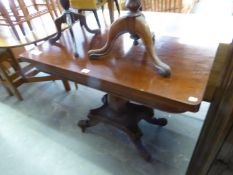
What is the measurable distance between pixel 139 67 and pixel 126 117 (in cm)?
62

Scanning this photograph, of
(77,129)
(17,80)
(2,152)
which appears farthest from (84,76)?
(17,80)

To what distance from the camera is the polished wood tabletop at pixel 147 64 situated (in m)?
0.66

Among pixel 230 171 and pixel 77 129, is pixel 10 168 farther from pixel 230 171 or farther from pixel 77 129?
pixel 230 171

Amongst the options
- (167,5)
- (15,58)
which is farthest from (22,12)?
(167,5)

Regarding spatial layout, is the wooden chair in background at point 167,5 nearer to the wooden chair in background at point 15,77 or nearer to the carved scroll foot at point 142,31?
the wooden chair in background at point 15,77

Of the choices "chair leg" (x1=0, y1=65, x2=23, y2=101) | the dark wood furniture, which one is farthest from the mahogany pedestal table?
"chair leg" (x1=0, y1=65, x2=23, y2=101)

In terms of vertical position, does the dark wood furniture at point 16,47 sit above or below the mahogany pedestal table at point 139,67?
below

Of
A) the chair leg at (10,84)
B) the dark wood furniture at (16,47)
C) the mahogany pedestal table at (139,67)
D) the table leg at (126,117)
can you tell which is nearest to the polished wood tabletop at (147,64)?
the mahogany pedestal table at (139,67)

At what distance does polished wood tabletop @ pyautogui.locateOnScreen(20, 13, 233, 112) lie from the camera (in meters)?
0.66

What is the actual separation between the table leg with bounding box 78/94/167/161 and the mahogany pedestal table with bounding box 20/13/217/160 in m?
0.43

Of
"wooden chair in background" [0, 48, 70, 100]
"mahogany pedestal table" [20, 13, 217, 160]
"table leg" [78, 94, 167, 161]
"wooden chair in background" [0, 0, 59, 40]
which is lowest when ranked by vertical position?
"table leg" [78, 94, 167, 161]

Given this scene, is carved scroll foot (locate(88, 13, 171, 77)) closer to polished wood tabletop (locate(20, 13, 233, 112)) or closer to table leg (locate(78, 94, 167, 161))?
polished wood tabletop (locate(20, 13, 233, 112))

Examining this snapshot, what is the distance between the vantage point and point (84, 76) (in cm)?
79

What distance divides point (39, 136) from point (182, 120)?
1234mm
